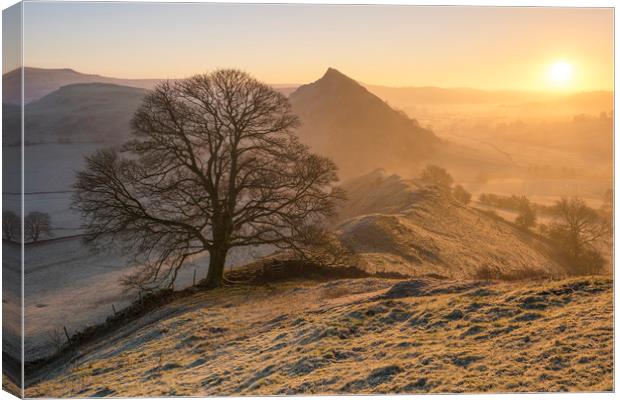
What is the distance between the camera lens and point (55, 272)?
1463 centimetres

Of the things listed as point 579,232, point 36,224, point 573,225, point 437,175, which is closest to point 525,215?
point 573,225

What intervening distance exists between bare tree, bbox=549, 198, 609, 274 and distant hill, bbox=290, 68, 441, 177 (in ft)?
10.2

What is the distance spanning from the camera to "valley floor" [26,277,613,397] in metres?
10.2

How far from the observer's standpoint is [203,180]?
14234 mm

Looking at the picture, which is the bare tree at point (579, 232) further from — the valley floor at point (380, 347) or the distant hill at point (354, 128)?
the distant hill at point (354, 128)

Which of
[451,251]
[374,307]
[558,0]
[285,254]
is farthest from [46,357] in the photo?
[558,0]

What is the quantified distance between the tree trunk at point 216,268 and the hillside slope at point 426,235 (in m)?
2.83

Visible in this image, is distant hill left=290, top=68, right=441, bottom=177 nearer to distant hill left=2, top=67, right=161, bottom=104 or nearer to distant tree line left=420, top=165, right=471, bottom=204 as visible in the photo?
distant tree line left=420, top=165, right=471, bottom=204

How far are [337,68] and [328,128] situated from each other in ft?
4.47

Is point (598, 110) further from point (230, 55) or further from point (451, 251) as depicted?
point (230, 55)

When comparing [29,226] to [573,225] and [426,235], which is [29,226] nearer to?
[426,235]

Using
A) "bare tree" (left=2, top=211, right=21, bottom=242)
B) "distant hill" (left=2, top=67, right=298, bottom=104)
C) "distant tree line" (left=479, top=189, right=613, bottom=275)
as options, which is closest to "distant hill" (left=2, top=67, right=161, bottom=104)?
"distant hill" (left=2, top=67, right=298, bottom=104)

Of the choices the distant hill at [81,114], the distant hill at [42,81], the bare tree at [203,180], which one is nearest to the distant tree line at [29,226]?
the bare tree at [203,180]

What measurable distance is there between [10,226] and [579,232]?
10855mm
